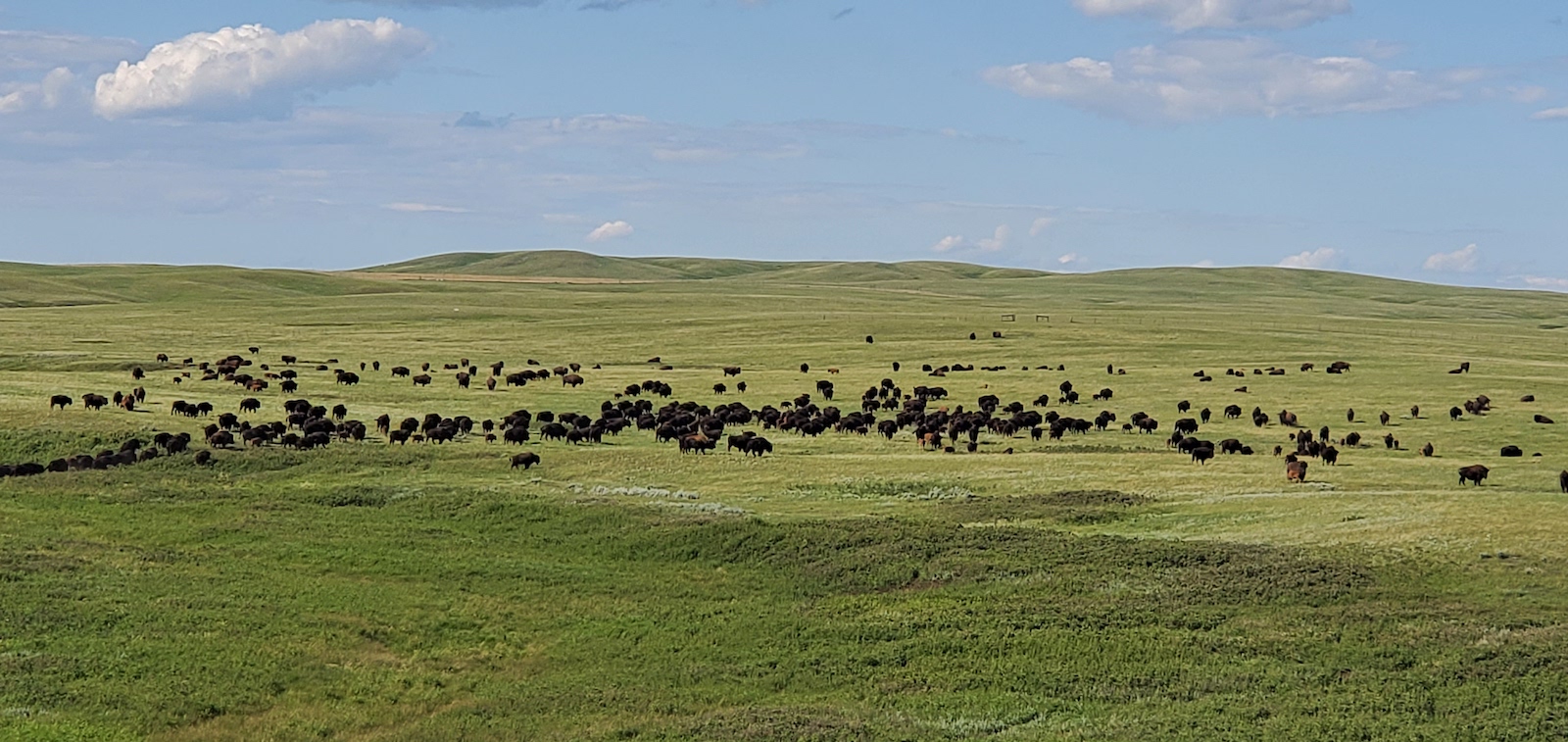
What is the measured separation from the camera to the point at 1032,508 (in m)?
35.3

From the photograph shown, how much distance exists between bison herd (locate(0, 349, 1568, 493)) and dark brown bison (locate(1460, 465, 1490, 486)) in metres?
0.02

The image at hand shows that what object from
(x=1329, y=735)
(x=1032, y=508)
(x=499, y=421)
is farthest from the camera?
(x=499, y=421)

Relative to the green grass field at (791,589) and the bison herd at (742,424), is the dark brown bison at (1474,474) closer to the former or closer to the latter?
the bison herd at (742,424)

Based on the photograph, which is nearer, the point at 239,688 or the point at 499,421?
the point at 239,688

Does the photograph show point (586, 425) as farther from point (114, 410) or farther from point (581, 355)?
point (581, 355)

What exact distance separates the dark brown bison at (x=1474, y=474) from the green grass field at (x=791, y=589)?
45 centimetres

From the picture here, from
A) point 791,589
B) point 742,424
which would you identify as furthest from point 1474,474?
point 742,424

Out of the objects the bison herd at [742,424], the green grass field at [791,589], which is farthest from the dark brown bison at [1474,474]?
the green grass field at [791,589]

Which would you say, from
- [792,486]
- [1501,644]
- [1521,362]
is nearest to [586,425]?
[792,486]

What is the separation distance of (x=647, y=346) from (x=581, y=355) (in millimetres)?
6641

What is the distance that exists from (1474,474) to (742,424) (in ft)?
83.7

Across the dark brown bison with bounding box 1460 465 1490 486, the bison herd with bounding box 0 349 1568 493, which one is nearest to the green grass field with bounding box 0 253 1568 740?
the dark brown bison with bounding box 1460 465 1490 486

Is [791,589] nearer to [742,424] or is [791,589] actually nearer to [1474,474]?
[1474,474]

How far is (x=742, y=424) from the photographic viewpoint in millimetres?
55094
